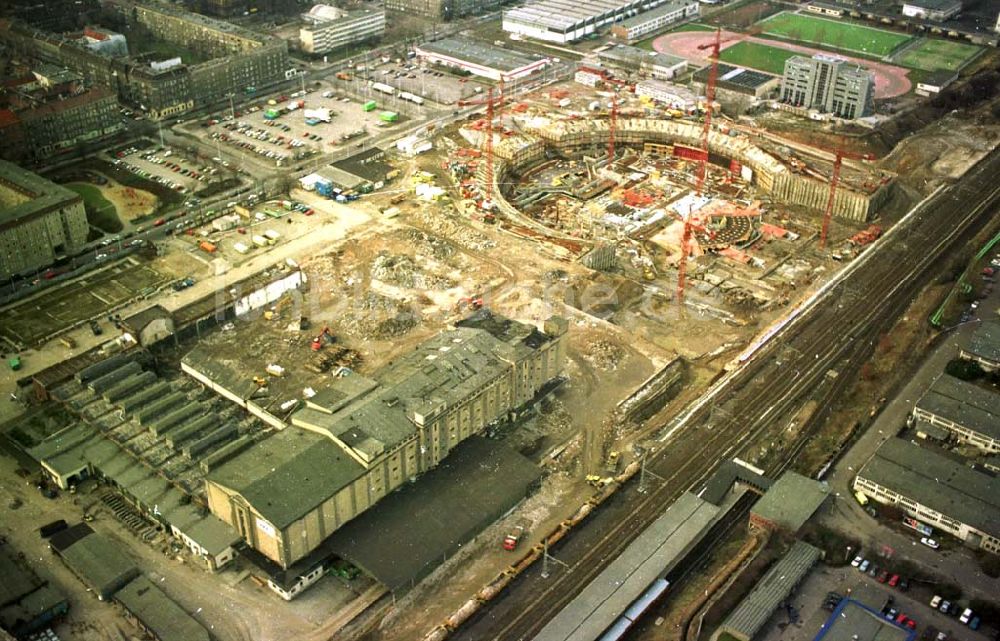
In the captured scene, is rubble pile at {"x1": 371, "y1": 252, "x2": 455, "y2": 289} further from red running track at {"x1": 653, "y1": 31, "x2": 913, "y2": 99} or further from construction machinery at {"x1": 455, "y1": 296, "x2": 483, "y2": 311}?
red running track at {"x1": 653, "y1": 31, "x2": 913, "y2": 99}

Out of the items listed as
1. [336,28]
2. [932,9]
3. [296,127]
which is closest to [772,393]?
[296,127]

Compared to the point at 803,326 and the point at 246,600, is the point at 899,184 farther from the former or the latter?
the point at 246,600

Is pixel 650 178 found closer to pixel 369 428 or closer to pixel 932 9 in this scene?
pixel 369 428

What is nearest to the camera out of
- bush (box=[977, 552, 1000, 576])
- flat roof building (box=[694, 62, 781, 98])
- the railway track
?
bush (box=[977, 552, 1000, 576])

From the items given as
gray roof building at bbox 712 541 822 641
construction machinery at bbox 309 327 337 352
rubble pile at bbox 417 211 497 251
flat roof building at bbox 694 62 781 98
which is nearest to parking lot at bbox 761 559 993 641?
gray roof building at bbox 712 541 822 641

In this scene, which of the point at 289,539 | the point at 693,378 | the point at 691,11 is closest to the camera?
the point at 289,539

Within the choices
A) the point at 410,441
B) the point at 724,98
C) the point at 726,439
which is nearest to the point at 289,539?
the point at 410,441
